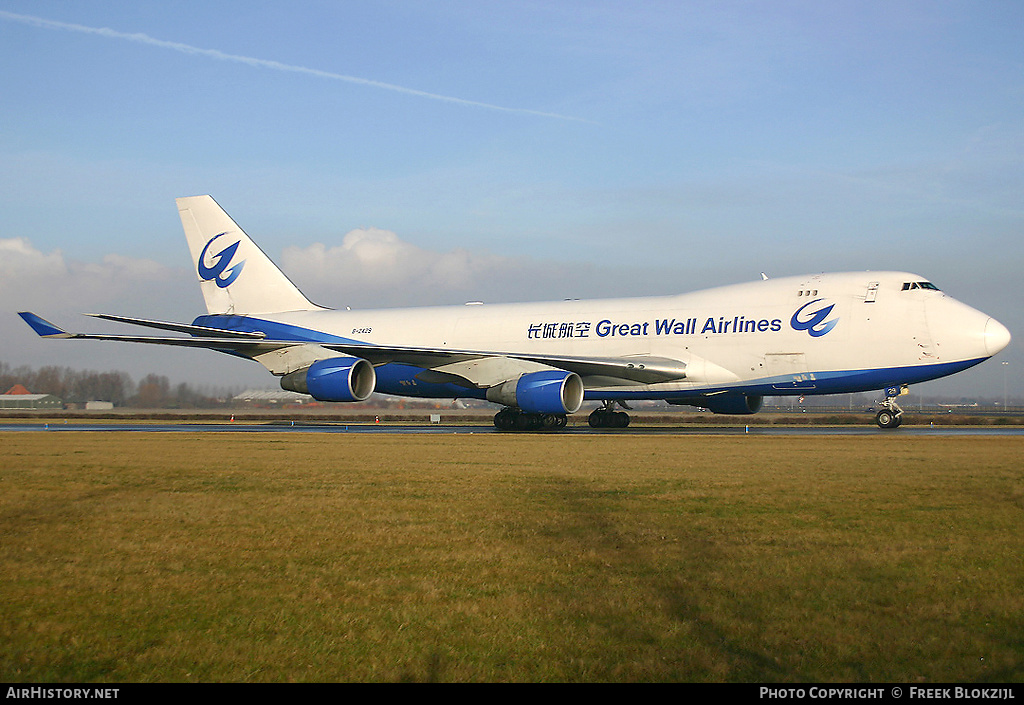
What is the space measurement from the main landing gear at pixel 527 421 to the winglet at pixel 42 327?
15085 mm

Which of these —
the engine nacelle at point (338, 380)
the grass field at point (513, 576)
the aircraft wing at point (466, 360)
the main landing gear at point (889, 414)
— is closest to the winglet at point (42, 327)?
the aircraft wing at point (466, 360)

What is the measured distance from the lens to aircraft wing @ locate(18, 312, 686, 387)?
1134 inches

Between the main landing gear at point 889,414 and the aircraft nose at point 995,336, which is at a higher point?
the aircraft nose at point 995,336

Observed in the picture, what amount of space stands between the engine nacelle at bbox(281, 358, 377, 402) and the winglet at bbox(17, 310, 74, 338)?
7.98 metres

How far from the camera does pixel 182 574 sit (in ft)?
23.1

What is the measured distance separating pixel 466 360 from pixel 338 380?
15.0 ft

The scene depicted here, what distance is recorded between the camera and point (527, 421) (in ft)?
102

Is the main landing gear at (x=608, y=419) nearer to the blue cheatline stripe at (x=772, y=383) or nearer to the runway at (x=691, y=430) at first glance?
the runway at (x=691, y=430)

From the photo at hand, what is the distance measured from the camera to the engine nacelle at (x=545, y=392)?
2720cm

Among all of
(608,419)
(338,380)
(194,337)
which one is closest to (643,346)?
(608,419)

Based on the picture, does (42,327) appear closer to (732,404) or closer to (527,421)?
(527,421)

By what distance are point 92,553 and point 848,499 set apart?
8.94 m

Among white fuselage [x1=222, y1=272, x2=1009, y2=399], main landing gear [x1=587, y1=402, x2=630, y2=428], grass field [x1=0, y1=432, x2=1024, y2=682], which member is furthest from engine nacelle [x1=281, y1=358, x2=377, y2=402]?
grass field [x1=0, y1=432, x2=1024, y2=682]

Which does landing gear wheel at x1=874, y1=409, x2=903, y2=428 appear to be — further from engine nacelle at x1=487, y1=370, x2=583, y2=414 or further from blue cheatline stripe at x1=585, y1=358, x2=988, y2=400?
engine nacelle at x1=487, y1=370, x2=583, y2=414
